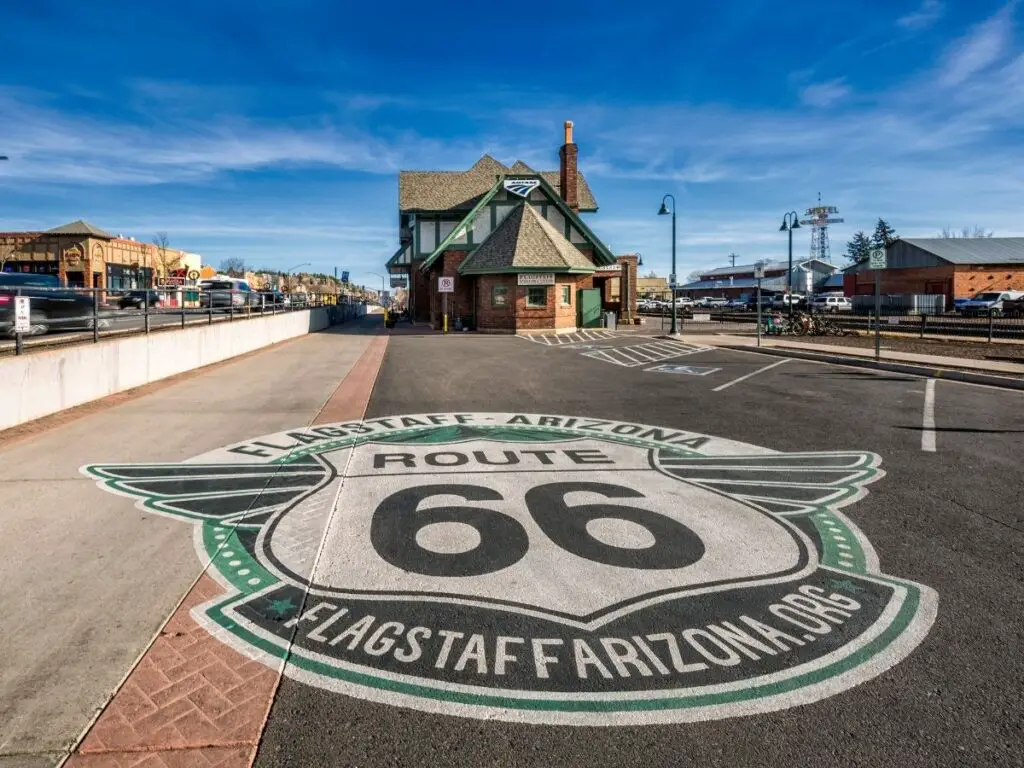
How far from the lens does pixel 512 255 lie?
1235 inches

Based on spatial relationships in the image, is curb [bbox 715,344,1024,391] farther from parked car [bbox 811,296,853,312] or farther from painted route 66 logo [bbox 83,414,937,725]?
parked car [bbox 811,296,853,312]

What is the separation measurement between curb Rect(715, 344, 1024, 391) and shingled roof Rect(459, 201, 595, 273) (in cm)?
1200

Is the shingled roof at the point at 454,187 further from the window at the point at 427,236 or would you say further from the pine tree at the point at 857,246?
the pine tree at the point at 857,246

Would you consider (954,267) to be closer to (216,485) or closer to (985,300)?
(985,300)

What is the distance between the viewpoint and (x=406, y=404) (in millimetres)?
11031

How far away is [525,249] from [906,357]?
58.8 ft

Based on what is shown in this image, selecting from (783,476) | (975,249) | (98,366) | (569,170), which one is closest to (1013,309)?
(975,249)

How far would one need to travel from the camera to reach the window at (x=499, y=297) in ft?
104

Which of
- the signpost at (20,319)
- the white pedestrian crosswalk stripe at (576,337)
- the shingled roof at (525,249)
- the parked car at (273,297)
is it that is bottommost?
the white pedestrian crosswalk stripe at (576,337)

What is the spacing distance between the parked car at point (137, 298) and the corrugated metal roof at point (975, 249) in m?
59.8

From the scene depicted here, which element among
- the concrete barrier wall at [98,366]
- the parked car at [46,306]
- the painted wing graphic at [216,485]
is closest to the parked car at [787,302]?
the concrete barrier wall at [98,366]

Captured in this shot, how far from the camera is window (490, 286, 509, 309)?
31.5 m

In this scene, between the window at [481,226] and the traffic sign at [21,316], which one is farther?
the window at [481,226]

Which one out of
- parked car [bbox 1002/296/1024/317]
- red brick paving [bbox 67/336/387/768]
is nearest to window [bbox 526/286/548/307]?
parked car [bbox 1002/296/1024/317]
